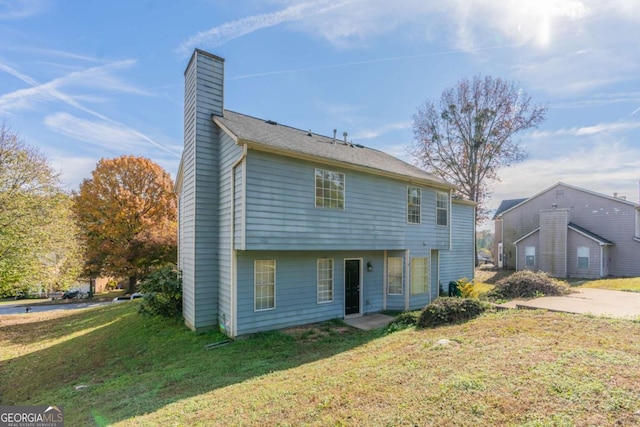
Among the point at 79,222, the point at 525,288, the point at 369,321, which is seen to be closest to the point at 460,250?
the point at 525,288

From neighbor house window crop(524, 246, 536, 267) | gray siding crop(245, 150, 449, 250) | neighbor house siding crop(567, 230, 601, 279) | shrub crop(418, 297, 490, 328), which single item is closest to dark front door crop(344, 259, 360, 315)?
gray siding crop(245, 150, 449, 250)

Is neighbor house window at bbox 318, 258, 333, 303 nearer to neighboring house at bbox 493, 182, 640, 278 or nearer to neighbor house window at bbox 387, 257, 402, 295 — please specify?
neighbor house window at bbox 387, 257, 402, 295

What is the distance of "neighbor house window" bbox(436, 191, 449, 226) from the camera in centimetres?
1286

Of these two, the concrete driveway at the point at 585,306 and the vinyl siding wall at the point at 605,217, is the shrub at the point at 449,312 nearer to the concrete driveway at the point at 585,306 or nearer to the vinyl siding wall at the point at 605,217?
the concrete driveway at the point at 585,306

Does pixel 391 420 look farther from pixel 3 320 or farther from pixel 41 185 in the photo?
pixel 3 320

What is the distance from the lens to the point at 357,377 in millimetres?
4648

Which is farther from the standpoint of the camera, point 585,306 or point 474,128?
point 474,128

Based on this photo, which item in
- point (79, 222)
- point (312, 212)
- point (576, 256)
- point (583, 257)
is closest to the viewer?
point (312, 212)

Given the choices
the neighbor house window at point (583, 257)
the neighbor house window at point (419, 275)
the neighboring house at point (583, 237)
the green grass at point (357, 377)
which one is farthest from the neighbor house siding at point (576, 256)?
the green grass at point (357, 377)

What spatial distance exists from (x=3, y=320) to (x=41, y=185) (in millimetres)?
7537

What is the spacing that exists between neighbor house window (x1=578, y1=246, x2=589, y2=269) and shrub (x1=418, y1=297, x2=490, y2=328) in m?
17.8

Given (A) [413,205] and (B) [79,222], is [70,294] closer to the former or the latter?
(B) [79,222]

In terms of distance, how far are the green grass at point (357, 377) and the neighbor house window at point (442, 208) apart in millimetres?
6115

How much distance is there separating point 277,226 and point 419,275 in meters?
7.11
